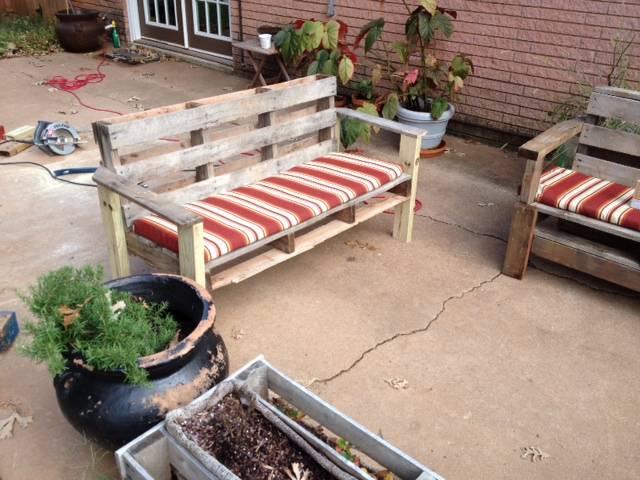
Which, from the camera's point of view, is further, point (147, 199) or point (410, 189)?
point (410, 189)

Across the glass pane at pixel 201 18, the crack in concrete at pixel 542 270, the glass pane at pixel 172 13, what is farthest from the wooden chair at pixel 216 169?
the glass pane at pixel 172 13

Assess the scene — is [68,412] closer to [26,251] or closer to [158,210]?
[158,210]

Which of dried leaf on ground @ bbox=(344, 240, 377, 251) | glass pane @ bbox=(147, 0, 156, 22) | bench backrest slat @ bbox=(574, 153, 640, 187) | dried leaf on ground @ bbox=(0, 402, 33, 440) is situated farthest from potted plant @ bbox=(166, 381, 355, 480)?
glass pane @ bbox=(147, 0, 156, 22)

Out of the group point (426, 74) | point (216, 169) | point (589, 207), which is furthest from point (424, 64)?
point (216, 169)

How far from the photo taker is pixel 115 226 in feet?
10.0

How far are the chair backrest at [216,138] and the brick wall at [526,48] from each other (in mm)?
2181

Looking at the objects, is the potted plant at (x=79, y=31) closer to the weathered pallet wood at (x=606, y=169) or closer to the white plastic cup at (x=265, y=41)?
the white plastic cup at (x=265, y=41)

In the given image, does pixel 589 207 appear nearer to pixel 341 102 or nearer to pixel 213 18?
pixel 341 102

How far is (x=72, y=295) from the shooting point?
A: 222cm

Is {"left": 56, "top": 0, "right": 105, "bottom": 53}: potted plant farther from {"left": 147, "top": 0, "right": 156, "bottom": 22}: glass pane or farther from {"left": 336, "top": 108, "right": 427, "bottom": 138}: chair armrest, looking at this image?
{"left": 336, "top": 108, "right": 427, "bottom": 138}: chair armrest

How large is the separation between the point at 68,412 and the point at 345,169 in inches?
82.4

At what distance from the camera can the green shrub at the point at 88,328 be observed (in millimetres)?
2062

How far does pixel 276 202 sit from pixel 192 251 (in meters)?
0.73

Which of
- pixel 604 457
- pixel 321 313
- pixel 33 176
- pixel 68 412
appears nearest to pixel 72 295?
pixel 68 412
